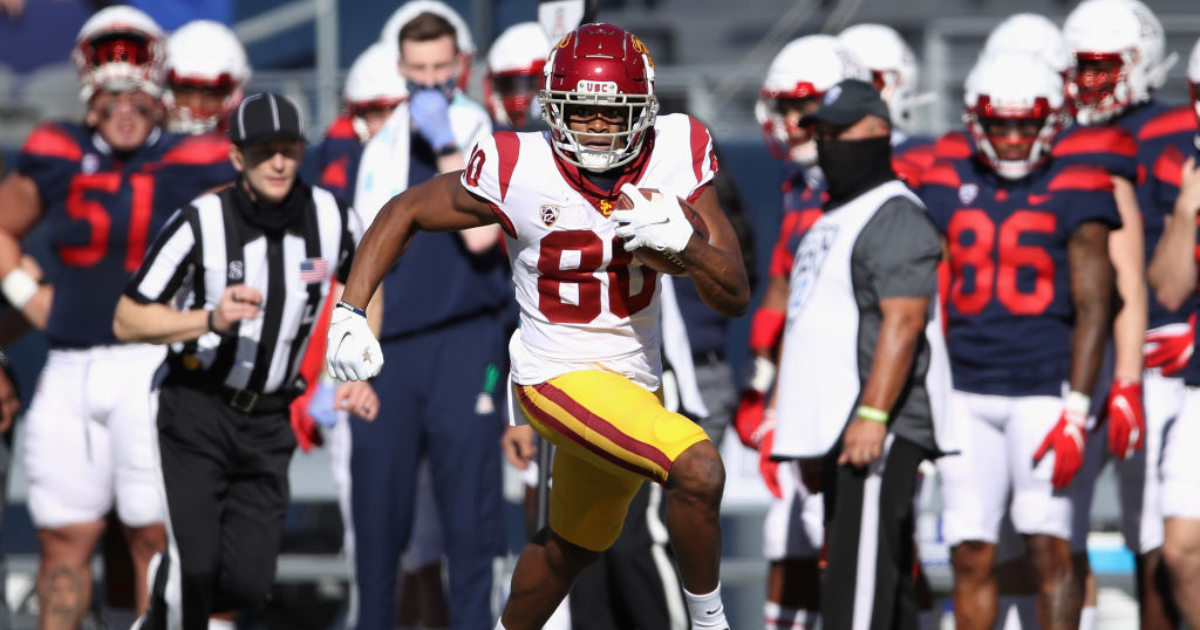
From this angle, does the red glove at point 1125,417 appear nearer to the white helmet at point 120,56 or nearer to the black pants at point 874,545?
the black pants at point 874,545

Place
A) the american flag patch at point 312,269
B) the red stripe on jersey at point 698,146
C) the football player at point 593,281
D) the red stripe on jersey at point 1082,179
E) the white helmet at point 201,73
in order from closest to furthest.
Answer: the football player at point 593,281
the red stripe on jersey at point 698,146
the american flag patch at point 312,269
the red stripe on jersey at point 1082,179
the white helmet at point 201,73

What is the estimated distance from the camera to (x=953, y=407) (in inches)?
220

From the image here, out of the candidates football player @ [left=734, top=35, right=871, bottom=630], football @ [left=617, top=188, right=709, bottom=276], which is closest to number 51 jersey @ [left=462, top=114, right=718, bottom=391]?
football @ [left=617, top=188, right=709, bottom=276]

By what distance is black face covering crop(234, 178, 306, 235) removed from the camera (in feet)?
18.3

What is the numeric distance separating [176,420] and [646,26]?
19.1 feet

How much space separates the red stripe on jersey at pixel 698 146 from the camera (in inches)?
181

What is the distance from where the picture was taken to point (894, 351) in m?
5.26

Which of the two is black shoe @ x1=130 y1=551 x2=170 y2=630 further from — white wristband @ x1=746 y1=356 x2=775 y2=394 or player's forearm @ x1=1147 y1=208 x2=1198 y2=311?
player's forearm @ x1=1147 y1=208 x2=1198 y2=311

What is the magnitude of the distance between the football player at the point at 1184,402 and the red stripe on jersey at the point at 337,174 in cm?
317

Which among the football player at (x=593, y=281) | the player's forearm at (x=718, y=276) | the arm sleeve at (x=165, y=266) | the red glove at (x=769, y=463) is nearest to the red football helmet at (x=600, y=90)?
the football player at (x=593, y=281)

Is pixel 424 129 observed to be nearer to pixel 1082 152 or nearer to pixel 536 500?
pixel 536 500

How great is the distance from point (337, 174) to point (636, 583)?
2485 millimetres

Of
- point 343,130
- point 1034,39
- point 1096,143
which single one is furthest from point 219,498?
point 1034,39

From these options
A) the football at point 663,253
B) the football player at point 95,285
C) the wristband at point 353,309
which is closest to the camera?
the football at point 663,253
